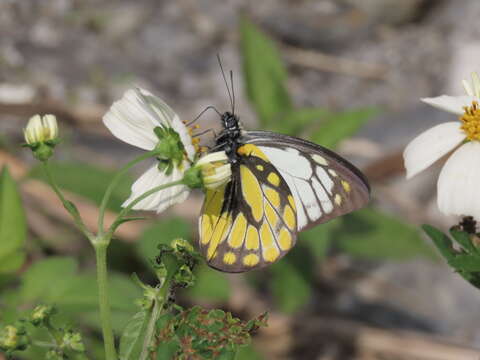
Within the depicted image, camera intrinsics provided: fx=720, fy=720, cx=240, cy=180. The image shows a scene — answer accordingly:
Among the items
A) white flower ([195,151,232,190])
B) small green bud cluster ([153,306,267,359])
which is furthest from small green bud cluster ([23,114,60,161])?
small green bud cluster ([153,306,267,359])

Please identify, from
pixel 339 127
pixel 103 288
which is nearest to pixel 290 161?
pixel 339 127

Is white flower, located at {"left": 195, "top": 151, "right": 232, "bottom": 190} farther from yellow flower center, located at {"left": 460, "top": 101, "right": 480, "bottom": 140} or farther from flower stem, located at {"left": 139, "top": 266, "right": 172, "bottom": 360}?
yellow flower center, located at {"left": 460, "top": 101, "right": 480, "bottom": 140}

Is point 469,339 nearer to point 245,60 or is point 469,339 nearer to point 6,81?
point 245,60

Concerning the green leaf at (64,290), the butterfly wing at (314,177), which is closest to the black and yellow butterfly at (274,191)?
the butterfly wing at (314,177)

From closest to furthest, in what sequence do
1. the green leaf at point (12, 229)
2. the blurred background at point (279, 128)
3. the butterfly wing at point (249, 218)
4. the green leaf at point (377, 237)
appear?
1. the butterfly wing at point (249, 218)
2. the green leaf at point (12, 229)
3. the blurred background at point (279, 128)
4. the green leaf at point (377, 237)

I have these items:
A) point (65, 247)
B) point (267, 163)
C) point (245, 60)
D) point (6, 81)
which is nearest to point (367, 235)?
point (245, 60)

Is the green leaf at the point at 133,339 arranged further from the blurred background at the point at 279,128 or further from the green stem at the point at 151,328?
the blurred background at the point at 279,128
